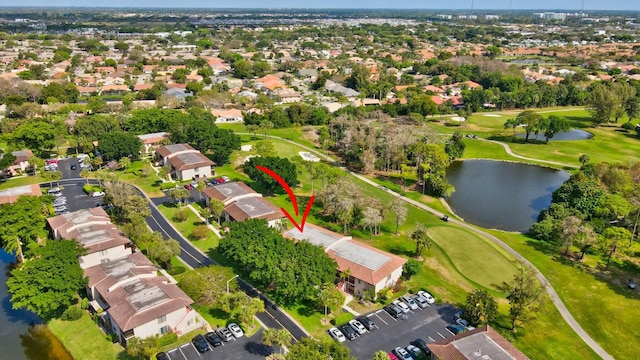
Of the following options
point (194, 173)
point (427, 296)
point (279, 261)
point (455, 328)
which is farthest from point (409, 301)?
point (194, 173)

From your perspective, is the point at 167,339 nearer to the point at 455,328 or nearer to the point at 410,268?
the point at 410,268

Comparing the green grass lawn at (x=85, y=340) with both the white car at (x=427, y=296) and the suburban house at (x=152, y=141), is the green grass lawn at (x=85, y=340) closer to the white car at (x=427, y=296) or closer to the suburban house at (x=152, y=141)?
the white car at (x=427, y=296)

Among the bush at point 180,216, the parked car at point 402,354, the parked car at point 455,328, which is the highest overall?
the bush at point 180,216

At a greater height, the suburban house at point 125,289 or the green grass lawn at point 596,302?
the suburban house at point 125,289

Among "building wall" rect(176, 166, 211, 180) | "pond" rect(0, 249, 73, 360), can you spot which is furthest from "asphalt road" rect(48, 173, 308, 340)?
"pond" rect(0, 249, 73, 360)

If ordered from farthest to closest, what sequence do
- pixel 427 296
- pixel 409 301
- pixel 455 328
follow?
pixel 427 296 → pixel 409 301 → pixel 455 328

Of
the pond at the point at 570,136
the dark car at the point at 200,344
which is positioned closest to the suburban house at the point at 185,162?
the dark car at the point at 200,344

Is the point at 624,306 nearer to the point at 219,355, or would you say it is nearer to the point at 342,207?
the point at 342,207
